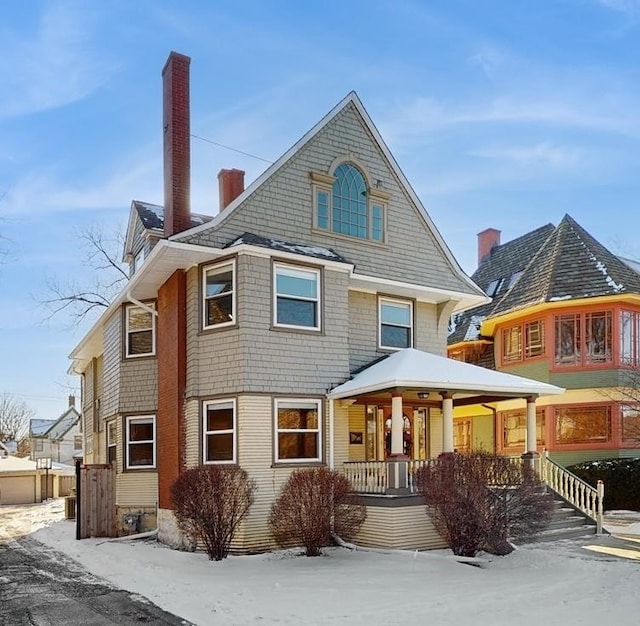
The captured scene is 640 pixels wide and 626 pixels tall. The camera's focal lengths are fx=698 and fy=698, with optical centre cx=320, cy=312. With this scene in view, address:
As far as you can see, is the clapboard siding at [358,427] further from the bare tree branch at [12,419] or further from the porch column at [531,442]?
the bare tree branch at [12,419]

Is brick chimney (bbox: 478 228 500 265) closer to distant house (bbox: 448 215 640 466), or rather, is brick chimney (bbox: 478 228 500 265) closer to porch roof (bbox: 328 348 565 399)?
distant house (bbox: 448 215 640 466)

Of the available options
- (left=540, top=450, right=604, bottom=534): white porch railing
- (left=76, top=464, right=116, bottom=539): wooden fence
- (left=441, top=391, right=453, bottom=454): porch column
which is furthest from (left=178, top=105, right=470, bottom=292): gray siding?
(left=76, top=464, right=116, bottom=539): wooden fence

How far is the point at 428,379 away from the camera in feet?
44.0

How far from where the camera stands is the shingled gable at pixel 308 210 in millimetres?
14086

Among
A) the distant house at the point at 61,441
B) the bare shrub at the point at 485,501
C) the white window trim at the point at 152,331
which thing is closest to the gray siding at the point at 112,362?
the white window trim at the point at 152,331

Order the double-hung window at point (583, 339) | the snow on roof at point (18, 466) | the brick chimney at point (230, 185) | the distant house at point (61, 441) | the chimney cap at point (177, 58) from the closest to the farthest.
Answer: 1. the chimney cap at point (177, 58)
2. the brick chimney at point (230, 185)
3. the double-hung window at point (583, 339)
4. the snow on roof at point (18, 466)
5. the distant house at point (61, 441)

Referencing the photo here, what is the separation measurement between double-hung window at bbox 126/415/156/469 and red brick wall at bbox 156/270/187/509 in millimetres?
662

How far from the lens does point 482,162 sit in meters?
15.4

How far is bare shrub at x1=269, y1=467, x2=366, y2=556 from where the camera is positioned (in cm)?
1191

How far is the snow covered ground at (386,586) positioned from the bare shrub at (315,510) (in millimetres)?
396

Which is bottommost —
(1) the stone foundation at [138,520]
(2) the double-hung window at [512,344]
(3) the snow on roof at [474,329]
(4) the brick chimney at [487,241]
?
(1) the stone foundation at [138,520]

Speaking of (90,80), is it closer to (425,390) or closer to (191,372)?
(191,372)

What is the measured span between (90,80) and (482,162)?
8364mm

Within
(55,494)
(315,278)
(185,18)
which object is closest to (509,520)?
(315,278)
